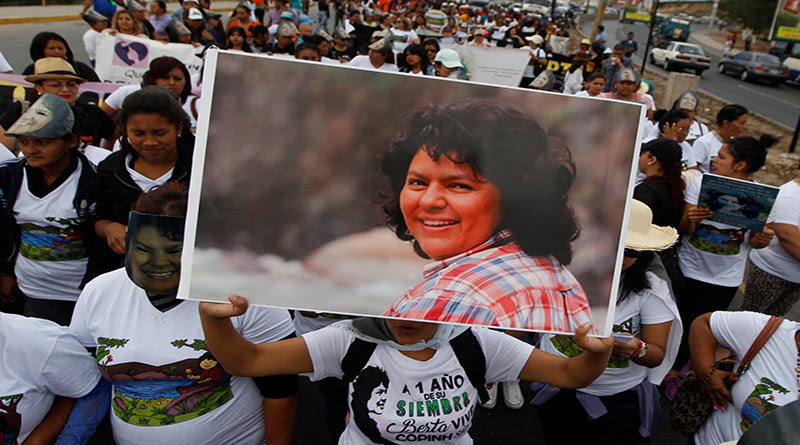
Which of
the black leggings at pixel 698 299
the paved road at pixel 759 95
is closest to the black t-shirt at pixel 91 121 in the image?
the black leggings at pixel 698 299

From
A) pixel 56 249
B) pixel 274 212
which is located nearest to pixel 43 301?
pixel 56 249

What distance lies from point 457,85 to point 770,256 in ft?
11.0

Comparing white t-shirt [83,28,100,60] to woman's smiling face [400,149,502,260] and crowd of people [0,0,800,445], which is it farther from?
woman's smiling face [400,149,502,260]

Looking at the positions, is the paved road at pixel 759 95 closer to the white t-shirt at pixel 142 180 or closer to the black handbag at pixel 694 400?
the black handbag at pixel 694 400

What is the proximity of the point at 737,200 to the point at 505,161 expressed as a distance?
7.74 ft

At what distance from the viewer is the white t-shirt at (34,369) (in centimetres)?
177

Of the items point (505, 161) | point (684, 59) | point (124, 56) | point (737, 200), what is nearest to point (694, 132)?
point (737, 200)

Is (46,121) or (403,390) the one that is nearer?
(403,390)

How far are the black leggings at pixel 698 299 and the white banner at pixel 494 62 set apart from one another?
207 inches

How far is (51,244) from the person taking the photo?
2766 millimetres

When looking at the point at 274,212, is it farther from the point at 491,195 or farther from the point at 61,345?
the point at 61,345

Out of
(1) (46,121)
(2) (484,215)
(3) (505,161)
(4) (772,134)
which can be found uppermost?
(3) (505,161)

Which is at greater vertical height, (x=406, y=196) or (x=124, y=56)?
(x=406, y=196)

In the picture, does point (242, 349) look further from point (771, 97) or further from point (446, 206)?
point (771, 97)
